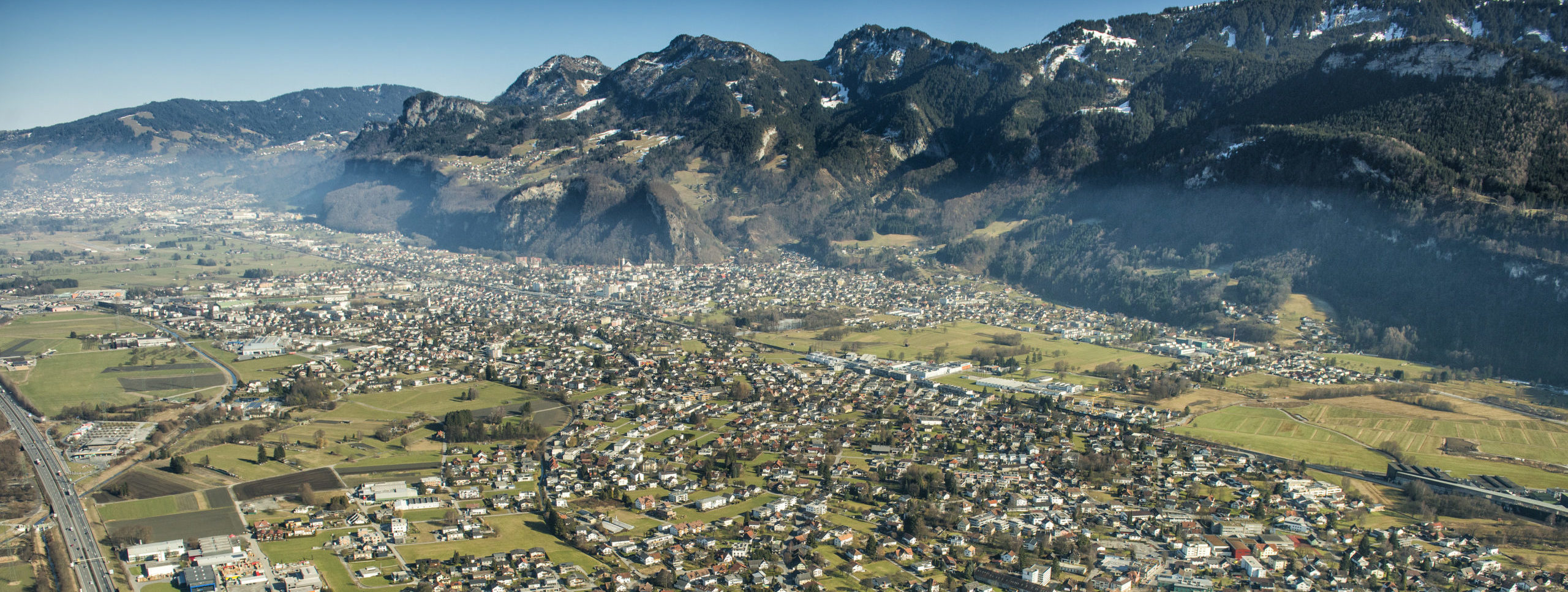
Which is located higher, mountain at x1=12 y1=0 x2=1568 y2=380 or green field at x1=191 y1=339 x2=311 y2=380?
mountain at x1=12 y1=0 x2=1568 y2=380

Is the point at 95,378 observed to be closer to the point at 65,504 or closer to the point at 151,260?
the point at 65,504

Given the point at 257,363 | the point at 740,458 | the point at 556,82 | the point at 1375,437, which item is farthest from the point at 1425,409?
the point at 556,82

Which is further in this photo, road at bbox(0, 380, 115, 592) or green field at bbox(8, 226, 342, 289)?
green field at bbox(8, 226, 342, 289)

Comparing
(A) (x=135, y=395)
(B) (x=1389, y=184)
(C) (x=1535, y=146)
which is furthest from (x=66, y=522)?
(C) (x=1535, y=146)

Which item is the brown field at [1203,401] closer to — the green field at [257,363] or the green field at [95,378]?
the green field at [257,363]

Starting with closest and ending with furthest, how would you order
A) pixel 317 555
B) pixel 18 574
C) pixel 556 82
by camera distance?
pixel 18 574 → pixel 317 555 → pixel 556 82

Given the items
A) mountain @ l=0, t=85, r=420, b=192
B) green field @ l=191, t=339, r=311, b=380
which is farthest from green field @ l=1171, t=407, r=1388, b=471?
mountain @ l=0, t=85, r=420, b=192

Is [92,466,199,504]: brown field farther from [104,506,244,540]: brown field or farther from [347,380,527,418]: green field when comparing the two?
[347,380,527,418]: green field
